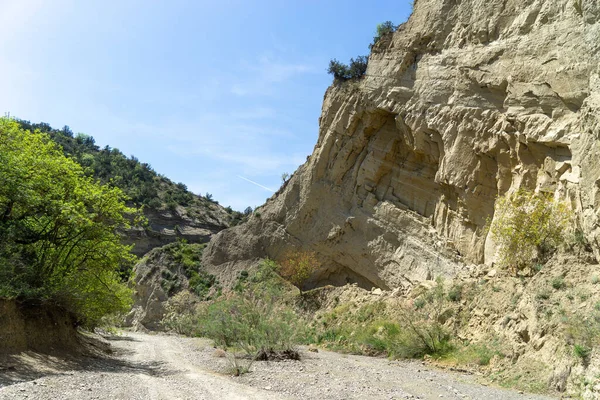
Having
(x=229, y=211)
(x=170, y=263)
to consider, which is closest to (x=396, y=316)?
(x=170, y=263)

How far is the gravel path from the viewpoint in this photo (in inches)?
339

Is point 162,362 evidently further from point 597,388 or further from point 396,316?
point 597,388

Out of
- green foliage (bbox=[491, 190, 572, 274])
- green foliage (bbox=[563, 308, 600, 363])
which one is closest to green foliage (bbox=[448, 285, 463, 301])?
green foliage (bbox=[491, 190, 572, 274])

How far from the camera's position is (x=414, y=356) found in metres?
15.4

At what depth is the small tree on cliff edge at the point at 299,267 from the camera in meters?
31.6

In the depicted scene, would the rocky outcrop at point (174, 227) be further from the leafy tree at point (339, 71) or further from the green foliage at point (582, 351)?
the green foliage at point (582, 351)

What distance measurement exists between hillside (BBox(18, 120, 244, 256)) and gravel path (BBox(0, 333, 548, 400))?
1618 inches

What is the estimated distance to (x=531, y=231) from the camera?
16812mm

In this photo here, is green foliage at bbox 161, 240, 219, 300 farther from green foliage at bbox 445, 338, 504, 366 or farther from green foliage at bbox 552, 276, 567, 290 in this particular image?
green foliage at bbox 552, 276, 567, 290

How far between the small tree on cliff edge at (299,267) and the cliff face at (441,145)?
88 centimetres

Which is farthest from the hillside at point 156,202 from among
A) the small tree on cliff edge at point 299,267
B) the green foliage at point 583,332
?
the green foliage at point 583,332

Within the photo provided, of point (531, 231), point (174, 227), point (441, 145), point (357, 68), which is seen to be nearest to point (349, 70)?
point (357, 68)

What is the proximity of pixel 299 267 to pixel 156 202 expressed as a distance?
33.8 meters

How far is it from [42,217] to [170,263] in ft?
91.3
